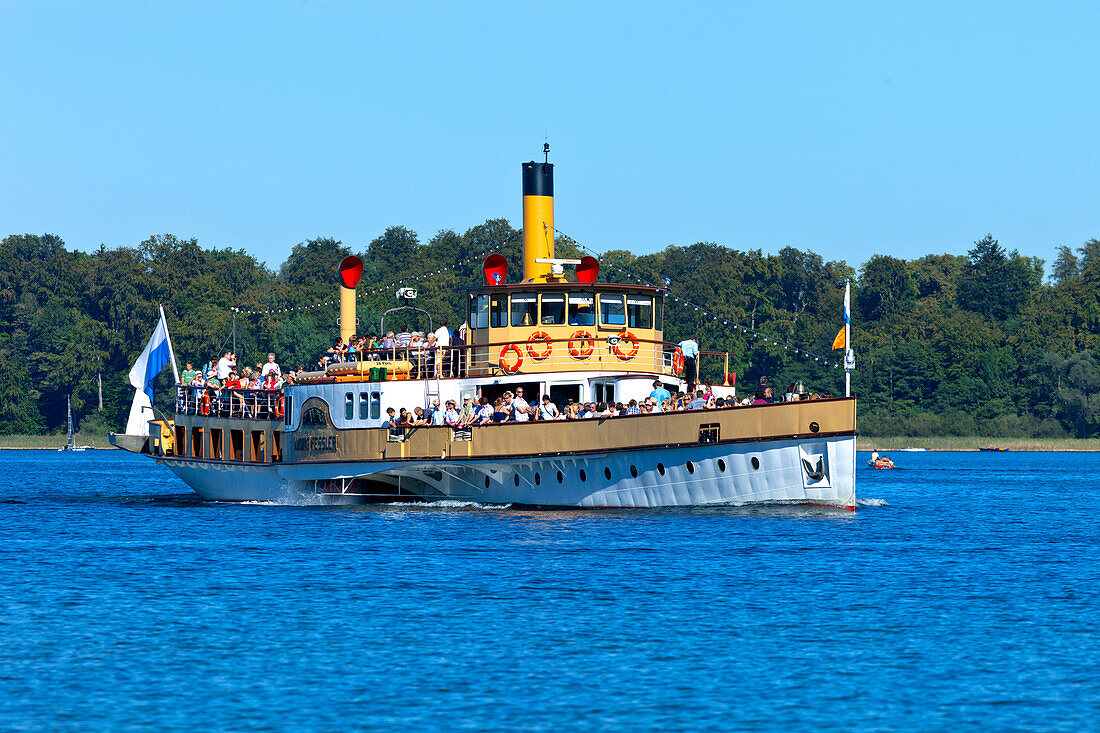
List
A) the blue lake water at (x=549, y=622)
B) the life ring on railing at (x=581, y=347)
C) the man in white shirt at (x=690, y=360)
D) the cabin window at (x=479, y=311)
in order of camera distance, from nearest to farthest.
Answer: the blue lake water at (x=549, y=622)
the life ring on railing at (x=581, y=347)
the cabin window at (x=479, y=311)
the man in white shirt at (x=690, y=360)

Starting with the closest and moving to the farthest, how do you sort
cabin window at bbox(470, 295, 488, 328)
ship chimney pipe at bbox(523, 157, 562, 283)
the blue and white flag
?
cabin window at bbox(470, 295, 488, 328)
ship chimney pipe at bbox(523, 157, 562, 283)
the blue and white flag

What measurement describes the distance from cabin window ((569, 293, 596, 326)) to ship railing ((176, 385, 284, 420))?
1029 centimetres

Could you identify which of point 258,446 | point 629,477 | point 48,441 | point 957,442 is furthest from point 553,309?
point 48,441

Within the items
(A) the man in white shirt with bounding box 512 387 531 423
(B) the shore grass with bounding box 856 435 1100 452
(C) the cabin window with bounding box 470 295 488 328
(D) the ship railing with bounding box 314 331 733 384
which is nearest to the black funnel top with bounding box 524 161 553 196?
(C) the cabin window with bounding box 470 295 488 328

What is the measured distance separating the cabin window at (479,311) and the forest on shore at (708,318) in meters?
75.9

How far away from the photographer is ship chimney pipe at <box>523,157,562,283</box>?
1811 inches

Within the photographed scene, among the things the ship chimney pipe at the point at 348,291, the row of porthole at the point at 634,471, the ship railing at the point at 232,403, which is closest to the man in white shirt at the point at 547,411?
the row of porthole at the point at 634,471

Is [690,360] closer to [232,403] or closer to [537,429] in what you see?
[537,429]

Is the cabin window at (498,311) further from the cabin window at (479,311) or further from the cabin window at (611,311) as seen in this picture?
the cabin window at (611,311)

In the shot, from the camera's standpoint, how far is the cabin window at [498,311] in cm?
4238

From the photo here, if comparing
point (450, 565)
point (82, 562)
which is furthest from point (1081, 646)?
point (82, 562)

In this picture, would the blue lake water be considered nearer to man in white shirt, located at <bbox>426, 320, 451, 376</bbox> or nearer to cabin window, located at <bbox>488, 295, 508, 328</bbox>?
man in white shirt, located at <bbox>426, 320, 451, 376</bbox>

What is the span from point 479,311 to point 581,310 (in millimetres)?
2942

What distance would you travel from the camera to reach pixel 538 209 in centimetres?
4672
